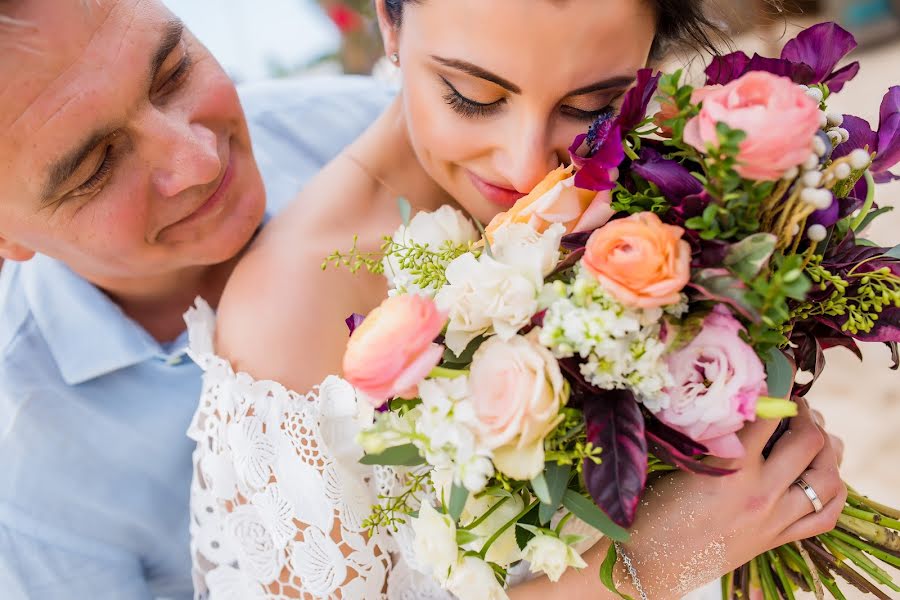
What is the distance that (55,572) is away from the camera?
173cm

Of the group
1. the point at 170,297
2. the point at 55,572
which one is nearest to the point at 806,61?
the point at 170,297

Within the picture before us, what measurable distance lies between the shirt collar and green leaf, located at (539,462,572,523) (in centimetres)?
114

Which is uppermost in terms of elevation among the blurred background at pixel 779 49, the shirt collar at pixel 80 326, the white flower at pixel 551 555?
the white flower at pixel 551 555

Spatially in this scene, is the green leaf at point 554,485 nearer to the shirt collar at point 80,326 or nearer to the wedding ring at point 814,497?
the wedding ring at point 814,497

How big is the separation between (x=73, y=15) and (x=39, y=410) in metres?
0.87

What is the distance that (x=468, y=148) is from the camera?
4.96 feet

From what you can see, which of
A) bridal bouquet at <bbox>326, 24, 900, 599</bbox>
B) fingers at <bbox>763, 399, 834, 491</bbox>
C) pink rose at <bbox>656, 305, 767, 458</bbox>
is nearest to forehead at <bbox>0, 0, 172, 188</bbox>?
bridal bouquet at <bbox>326, 24, 900, 599</bbox>

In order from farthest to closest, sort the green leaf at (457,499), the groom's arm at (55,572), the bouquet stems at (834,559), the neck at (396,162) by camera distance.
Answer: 1. the neck at (396,162)
2. the groom's arm at (55,572)
3. the bouquet stems at (834,559)
4. the green leaf at (457,499)

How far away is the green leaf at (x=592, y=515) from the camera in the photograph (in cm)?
102

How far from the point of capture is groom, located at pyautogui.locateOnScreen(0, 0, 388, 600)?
1.36 metres

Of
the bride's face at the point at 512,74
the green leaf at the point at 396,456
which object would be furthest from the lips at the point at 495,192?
the green leaf at the point at 396,456

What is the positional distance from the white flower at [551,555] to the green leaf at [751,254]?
431 millimetres

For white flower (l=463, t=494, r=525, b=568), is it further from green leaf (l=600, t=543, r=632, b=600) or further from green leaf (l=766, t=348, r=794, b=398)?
green leaf (l=766, t=348, r=794, b=398)

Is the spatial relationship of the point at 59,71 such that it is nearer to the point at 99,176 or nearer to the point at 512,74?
the point at 99,176
